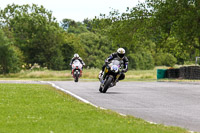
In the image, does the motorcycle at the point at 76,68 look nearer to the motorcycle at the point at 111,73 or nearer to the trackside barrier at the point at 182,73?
the trackside barrier at the point at 182,73

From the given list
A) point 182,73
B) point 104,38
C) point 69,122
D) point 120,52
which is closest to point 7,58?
point 182,73

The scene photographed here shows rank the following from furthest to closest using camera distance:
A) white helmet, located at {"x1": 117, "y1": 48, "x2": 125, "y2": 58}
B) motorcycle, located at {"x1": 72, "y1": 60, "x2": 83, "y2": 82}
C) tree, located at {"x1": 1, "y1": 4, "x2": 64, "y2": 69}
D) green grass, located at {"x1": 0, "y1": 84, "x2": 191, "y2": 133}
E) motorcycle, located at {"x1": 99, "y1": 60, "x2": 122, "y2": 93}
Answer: tree, located at {"x1": 1, "y1": 4, "x2": 64, "y2": 69} → motorcycle, located at {"x1": 72, "y1": 60, "x2": 83, "y2": 82} → motorcycle, located at {"x1": 99, "y1": 60, "x2": 122, "y2": 93} → white helmet, located at {"x1": 117, "y1": 48, "x2": 125, "y2": 58} → green grass, located at {"x1": 0, "y1": 84, "x2": 191, "y2": 133}

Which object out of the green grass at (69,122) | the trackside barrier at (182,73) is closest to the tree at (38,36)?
the trackside barrier at (182,73)

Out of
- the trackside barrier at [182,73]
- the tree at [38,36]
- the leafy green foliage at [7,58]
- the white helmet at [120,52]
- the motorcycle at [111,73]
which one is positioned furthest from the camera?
the tree at [38,36]

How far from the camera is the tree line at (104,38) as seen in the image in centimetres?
3897

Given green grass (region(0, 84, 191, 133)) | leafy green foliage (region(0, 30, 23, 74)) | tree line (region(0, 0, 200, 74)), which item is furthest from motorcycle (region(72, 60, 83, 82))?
leafy green foliage (region(0, 30, 23, 74))

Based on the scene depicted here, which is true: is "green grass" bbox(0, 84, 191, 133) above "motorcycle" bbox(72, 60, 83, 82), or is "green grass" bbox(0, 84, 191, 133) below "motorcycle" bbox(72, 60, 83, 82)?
below

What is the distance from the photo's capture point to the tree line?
39.0 meters

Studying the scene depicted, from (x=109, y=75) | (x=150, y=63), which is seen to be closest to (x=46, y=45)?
(x=150, y=63)

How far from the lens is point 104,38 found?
10244 cm

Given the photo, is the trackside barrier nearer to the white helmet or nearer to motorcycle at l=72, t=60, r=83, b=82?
motorcycle at l=72, t=60, r=83, b=82

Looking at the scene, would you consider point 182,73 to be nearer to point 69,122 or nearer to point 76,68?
point 76,68

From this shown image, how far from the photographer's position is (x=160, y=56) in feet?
375

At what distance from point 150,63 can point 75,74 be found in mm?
74662
